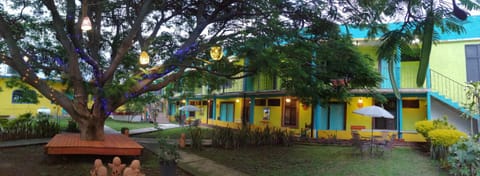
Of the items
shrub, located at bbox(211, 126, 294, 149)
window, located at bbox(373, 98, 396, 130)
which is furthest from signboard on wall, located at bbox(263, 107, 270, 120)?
window, located at bbox(373, 98, 396, 130)

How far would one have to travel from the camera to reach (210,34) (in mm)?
11703

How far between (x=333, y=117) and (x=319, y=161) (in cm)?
703

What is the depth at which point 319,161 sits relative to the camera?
30.8 ft

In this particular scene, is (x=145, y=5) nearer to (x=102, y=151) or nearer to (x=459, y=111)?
(x=102, y=151)

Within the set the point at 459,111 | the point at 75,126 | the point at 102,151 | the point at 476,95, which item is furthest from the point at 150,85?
the point at 459,111

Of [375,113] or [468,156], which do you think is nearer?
[468,156]

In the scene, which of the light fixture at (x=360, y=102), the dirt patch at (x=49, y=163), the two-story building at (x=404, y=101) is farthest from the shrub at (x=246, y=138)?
the light fixture at (x=360, y=102)

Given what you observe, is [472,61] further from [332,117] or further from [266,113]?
[266,113]

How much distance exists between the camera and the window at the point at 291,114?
17.6 metres

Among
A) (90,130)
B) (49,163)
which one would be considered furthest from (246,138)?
(49,163)

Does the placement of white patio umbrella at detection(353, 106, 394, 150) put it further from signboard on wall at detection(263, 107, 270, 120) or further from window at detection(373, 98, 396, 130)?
signboard on wall at detection(263, 107, 270, 120)

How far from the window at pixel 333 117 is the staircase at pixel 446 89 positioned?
13.0 ft

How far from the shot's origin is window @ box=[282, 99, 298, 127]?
57.8ft

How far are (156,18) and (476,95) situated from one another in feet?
32.3
